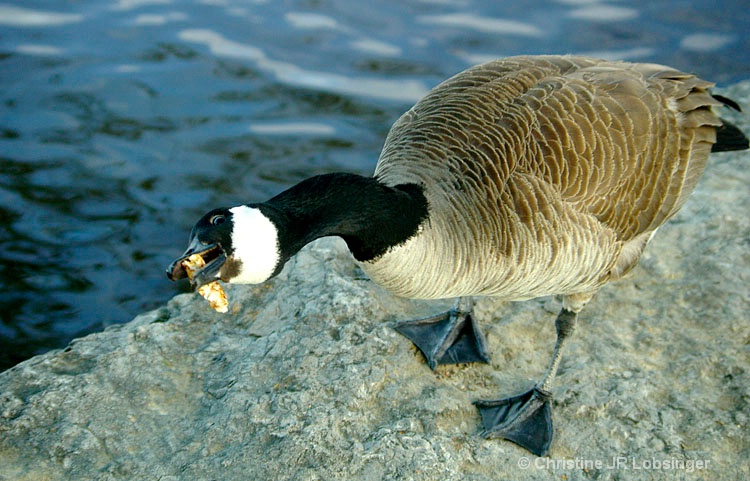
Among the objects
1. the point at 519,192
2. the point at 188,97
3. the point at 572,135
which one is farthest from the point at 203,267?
the point at 188,97

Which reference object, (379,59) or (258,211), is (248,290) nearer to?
(258,211)

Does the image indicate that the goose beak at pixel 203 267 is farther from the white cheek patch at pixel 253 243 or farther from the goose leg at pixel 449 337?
the goose leg at pixel 449 337

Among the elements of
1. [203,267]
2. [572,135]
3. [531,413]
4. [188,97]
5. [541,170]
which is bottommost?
[531,413]

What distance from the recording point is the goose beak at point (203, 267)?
2.87 m

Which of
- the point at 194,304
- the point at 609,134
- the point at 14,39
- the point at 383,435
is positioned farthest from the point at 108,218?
the point at 609,134

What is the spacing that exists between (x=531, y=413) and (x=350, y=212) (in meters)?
1.53

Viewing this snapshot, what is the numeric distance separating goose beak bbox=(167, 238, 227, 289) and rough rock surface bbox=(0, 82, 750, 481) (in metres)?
1.11

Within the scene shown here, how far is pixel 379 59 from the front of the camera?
918cm

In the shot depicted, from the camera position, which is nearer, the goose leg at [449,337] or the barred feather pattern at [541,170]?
the barred feather pattern at [541,170]

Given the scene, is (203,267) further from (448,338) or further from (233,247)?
(448,338)

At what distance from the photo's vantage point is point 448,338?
443 cm

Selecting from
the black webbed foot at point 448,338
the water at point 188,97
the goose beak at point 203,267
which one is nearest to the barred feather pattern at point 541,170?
the black webbed foot at point 448,338

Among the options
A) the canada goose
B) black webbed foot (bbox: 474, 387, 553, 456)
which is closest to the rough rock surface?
black webbed foot (bbox: 474, 387, 553, 456)

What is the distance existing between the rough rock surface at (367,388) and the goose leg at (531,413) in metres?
0.07
